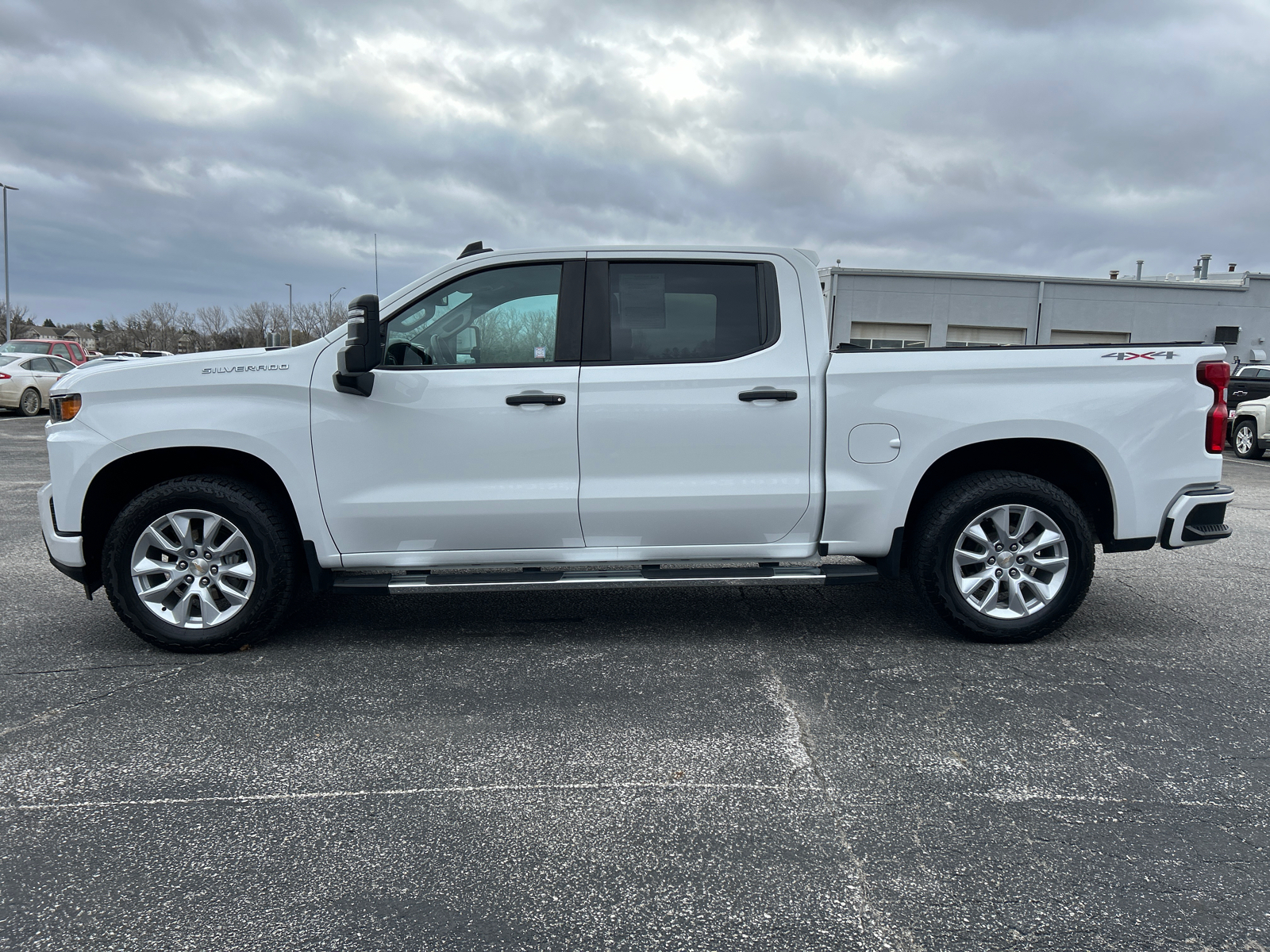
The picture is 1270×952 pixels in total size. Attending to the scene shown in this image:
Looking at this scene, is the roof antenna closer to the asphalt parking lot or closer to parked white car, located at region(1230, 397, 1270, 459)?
the asphalt parking lot

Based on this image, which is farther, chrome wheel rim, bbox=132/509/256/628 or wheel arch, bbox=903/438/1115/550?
wheel arch, bbox=903/438/1115/550

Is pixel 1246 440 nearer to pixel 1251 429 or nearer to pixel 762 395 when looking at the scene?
pixel 1251 429

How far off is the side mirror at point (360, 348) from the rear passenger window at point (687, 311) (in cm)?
114

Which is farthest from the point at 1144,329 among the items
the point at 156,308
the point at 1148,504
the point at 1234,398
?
the point at 156,308

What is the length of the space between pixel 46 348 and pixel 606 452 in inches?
936

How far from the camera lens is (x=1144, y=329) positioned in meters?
37.0

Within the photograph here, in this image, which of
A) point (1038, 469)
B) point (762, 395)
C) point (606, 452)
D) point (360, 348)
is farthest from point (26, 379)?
point (1038, 469)

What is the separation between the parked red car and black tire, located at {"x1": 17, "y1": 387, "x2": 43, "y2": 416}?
1.34 m

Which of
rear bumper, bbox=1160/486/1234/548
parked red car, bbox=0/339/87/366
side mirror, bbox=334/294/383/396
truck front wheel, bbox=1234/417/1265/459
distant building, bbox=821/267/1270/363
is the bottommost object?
truck front wheel, bbox=1234/417/1265/459

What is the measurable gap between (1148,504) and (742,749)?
265 cm

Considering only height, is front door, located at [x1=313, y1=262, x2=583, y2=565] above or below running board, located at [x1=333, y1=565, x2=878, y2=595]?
above

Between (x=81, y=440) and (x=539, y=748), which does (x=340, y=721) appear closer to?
(x=539, y=748)

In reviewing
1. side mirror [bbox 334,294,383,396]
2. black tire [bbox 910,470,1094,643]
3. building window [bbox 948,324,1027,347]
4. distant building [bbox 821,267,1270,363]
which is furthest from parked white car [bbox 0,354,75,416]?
building window [bbox 948,324,1027,347]

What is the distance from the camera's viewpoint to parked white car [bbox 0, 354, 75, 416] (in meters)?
20.4
